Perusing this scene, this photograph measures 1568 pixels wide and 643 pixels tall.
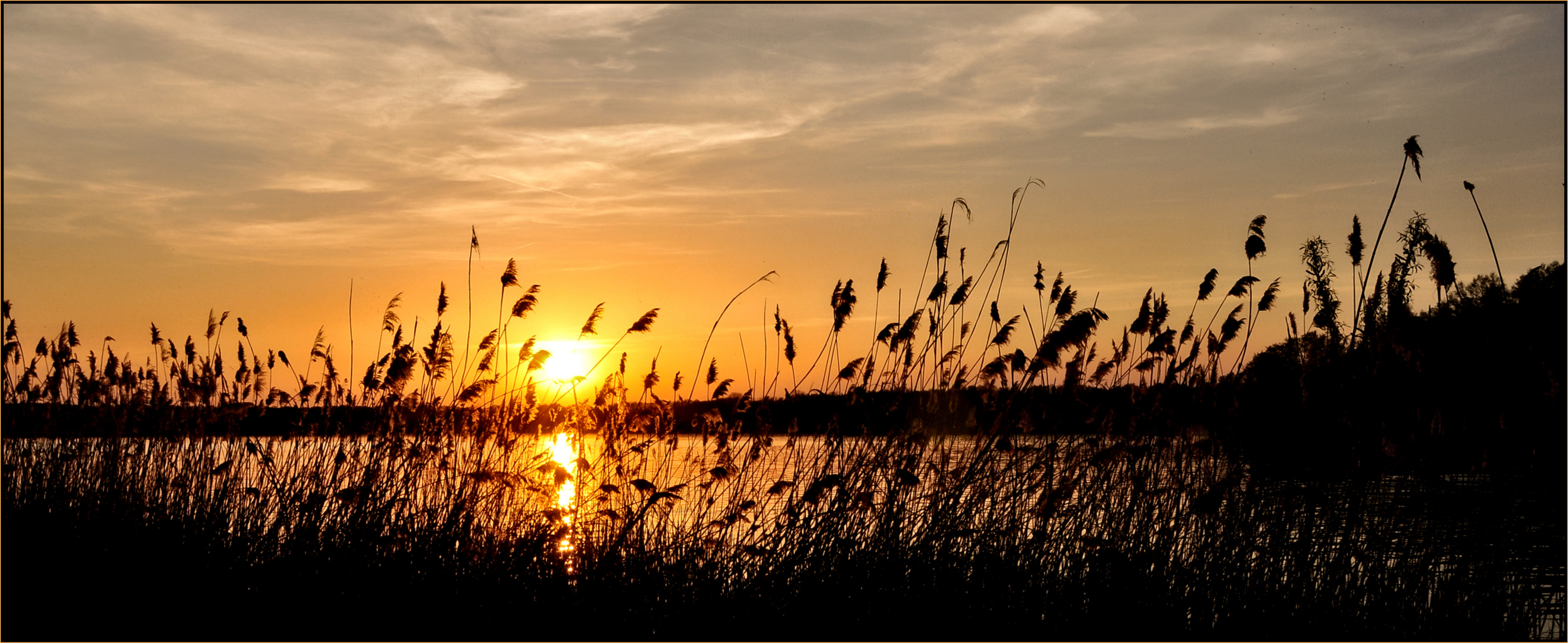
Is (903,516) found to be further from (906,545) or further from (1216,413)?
(1216,413)

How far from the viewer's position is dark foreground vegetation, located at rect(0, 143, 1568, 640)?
185 inches

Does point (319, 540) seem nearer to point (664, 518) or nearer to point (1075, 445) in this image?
point (664, 518)

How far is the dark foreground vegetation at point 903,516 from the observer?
469 centimetres

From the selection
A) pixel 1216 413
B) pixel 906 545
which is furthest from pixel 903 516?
pixel 1216 413

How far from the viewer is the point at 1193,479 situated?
531 cm

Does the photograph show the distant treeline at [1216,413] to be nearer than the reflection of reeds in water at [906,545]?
No

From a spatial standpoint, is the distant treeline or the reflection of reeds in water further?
the distant treeline

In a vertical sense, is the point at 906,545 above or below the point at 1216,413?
below

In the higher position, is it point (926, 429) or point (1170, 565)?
point (926, 429)

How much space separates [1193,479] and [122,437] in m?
6.45

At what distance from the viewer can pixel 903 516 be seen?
4867mm

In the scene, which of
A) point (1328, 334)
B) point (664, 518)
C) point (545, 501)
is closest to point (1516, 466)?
point (1328, 334)

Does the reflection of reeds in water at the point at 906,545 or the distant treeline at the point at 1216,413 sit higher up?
the distant treeline at the point at 1216,413

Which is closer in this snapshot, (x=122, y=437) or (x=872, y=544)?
(x=872, y=544)
